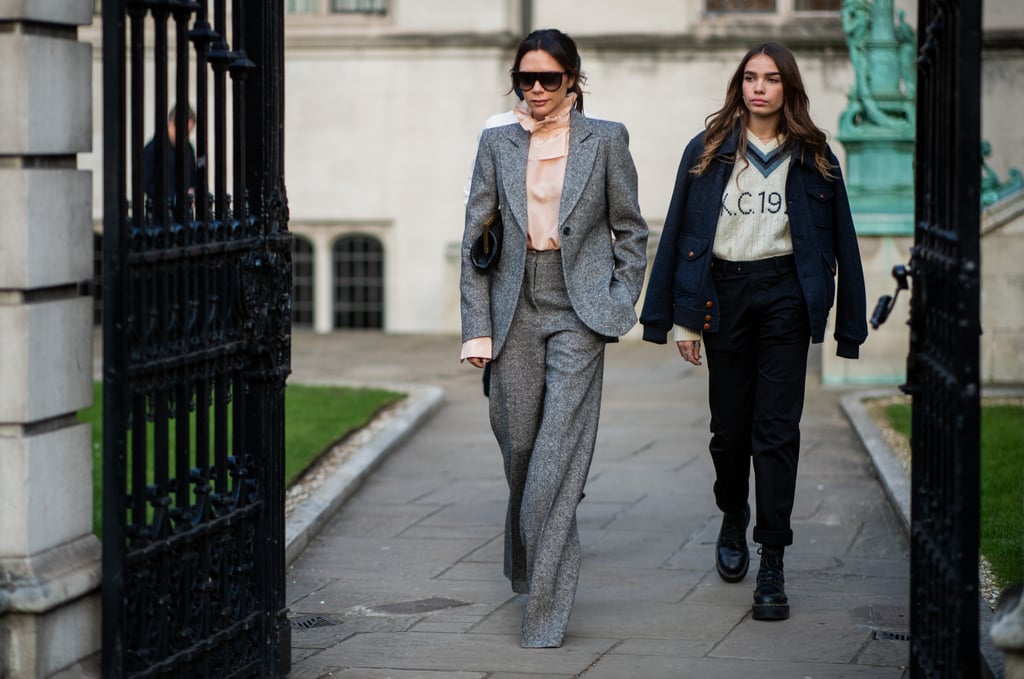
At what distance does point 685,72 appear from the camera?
18578mm

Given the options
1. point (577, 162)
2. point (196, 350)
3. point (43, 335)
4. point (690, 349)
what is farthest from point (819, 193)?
point (43, 335)

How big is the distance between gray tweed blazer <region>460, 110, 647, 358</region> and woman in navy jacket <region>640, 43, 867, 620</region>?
38 centimetres

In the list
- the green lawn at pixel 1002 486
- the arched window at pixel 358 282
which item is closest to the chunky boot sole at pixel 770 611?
the green lawn at pixel 1002 486

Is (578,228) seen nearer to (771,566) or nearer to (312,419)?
(771,566)

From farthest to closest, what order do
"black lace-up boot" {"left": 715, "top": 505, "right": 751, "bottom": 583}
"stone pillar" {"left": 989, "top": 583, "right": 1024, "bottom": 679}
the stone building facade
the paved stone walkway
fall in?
1. the stone building facade
2. "black lace-up boot" {"left": 715, "top": 505, "right": 751, "bottom": 583}
3. the paved stone walkway
4. "stone pillar" {"left": 989, "top": 583, "right": 1024, "bottom": 679}

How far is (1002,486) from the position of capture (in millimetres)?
8711

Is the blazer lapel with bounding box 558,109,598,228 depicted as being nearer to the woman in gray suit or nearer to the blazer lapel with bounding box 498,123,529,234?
the woman in gray suit

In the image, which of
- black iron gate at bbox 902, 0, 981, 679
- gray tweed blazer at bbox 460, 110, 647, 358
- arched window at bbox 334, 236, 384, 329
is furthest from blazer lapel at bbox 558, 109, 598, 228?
arched window at bbox 334, 236, 384, 329

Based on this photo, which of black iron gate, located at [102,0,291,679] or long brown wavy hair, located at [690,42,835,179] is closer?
black iron gate, located at [102,0,291,679]

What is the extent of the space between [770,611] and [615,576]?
956 mm

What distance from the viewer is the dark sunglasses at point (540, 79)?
607 centimetres

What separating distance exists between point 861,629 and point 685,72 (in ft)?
42.1

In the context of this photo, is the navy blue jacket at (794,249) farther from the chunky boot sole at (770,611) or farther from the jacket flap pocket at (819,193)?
the chunky boot sole at (770,611)

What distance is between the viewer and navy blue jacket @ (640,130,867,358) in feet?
21.2
